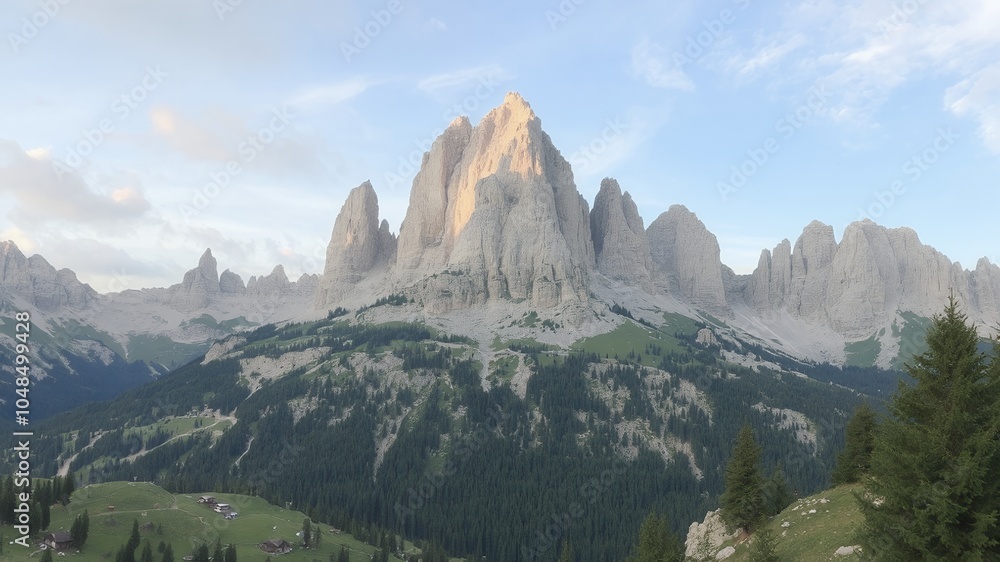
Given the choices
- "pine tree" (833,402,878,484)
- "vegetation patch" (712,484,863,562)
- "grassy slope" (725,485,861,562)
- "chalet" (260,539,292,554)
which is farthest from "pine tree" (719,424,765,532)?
"chalet" (260,539,292,554)

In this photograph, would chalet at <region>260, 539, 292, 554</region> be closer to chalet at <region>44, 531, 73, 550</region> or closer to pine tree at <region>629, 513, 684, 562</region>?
chalet at <region>44, 531, 73, 550</region>

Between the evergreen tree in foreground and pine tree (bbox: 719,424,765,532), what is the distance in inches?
884

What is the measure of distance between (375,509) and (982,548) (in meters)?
157

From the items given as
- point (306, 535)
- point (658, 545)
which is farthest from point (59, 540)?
point (658, 545)

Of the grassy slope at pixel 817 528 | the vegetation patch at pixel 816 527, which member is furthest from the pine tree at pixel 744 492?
the grassy slope at pixel 817 528

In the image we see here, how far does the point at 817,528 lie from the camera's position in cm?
3669

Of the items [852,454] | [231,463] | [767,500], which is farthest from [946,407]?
[231,463]

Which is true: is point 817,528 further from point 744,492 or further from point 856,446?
point 856,446

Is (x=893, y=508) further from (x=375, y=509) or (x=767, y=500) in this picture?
(x=375, y=509)

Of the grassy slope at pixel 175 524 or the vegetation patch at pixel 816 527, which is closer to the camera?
the vegetation patch at pixel 816 527

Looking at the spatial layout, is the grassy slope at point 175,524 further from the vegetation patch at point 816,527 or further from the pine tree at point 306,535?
the vegetation patch at point 816,527

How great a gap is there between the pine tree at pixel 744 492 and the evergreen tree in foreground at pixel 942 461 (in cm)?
2246

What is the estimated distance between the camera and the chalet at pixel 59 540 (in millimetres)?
81062

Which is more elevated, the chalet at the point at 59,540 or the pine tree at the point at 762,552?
the pine tree at the point at 762,552
